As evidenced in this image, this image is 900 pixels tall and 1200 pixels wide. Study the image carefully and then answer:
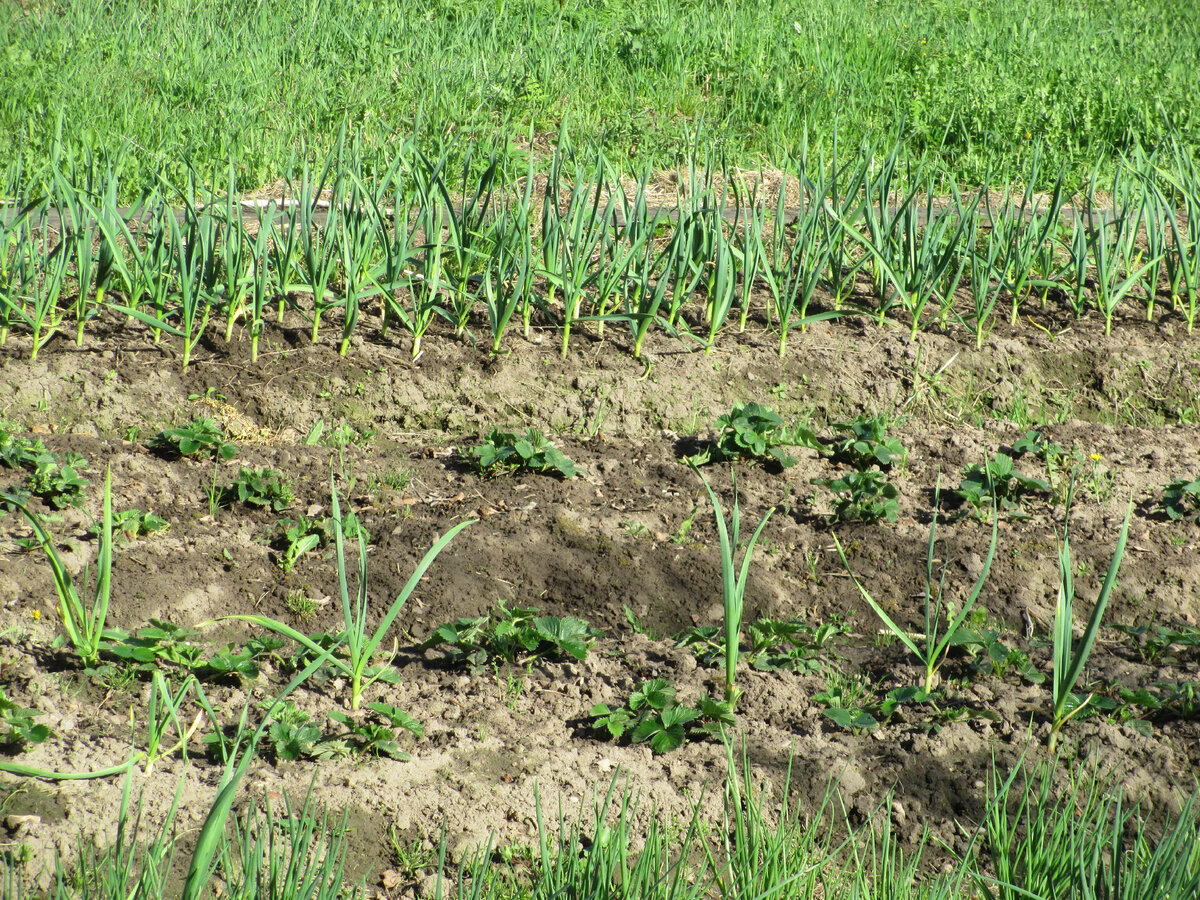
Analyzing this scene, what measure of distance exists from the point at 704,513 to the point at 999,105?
4142 millimetres

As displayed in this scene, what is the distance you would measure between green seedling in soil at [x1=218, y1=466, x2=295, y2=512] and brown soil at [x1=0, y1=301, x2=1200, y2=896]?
0.04 meters

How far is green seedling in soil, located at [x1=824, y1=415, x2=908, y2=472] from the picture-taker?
111 inches

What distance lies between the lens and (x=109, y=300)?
3305 millimetres

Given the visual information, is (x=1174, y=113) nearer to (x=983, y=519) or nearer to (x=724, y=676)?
(x=983, y=519)

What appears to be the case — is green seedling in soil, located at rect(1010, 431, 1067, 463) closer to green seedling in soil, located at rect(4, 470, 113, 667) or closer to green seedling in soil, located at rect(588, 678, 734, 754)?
green seedling in soil, located at rect(588, 678, 734, 754)

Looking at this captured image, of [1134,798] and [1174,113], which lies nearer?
[1134,798]

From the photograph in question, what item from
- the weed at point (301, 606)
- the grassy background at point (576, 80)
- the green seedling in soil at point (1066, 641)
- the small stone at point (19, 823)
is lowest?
the weed at point (301, 606)

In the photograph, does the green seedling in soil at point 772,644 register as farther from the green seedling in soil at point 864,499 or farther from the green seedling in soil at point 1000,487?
the green seedling in soil at point 1000,487

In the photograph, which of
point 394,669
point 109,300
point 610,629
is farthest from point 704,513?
point 109,300

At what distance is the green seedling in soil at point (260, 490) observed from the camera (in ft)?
8.32

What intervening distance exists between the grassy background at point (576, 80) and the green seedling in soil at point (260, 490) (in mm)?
2574

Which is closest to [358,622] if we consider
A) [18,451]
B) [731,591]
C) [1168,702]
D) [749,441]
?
[731,591]

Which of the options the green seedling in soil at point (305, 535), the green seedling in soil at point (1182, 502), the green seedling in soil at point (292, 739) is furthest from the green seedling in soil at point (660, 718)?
the green seedling in soil at point (1182, 502)

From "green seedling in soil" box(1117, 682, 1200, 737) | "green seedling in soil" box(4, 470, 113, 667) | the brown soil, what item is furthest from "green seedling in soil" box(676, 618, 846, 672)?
"green seedling in soil" box(4, 470, 113, 667)
